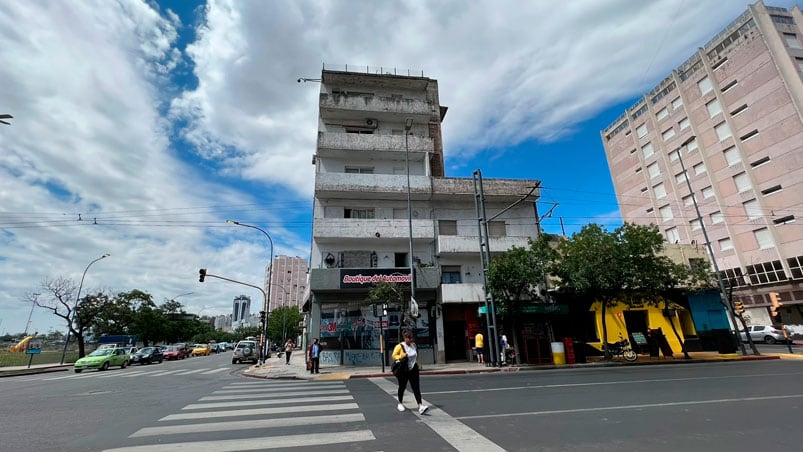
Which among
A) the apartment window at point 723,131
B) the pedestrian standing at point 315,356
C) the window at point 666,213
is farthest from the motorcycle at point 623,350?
the apartment window at point 723,131

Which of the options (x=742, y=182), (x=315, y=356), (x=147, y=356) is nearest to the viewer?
(x=315, y=356)

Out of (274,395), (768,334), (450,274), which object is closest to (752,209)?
(768,334)

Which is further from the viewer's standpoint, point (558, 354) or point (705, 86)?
point (705, 86)

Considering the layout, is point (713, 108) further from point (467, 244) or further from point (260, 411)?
point (260, 411)

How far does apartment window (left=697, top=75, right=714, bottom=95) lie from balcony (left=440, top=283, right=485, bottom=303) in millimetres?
40241

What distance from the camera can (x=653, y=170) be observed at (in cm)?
4647

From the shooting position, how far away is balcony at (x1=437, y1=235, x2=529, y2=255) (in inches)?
864

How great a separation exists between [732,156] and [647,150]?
11038 mm

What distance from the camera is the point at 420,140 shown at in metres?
24.5

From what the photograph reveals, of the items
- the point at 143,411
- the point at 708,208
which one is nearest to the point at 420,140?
the point at 143,411

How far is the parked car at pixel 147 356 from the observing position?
2866 cm

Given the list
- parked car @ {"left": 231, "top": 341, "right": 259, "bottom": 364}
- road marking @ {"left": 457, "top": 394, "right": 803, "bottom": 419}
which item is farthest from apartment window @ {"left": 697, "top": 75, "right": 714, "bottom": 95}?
parked car @ {"left": 231, "top": 341, "right": 259, "bottom": 364}

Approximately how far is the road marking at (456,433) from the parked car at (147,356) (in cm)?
3176

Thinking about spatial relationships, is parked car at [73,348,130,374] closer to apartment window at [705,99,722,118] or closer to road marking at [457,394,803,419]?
road marking at [457,394,803,419]
